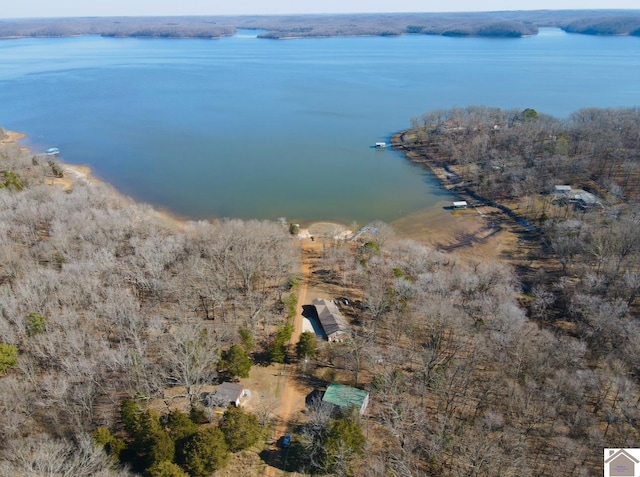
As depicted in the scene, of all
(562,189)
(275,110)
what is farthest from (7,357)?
(275,110)

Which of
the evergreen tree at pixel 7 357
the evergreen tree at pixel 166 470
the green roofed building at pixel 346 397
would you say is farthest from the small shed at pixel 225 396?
the evergreen tree at pixel 7 357

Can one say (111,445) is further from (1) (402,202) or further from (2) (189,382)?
(1) (402,202)

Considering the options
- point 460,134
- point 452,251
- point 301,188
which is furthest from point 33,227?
point 460,134

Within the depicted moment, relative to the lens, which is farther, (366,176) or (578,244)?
(366,176)

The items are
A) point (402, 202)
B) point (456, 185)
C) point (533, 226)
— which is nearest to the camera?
point (533, 226)

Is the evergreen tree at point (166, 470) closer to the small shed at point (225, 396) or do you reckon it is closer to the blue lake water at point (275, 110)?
the small shed at point (225, 396)

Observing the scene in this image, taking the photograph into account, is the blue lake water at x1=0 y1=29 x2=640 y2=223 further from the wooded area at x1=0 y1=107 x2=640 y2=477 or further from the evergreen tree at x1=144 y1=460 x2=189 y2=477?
the evergreen tree at x1=144 y1=460 x2=189 y2=477

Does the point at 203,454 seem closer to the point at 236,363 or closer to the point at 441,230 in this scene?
the point at 236,363
